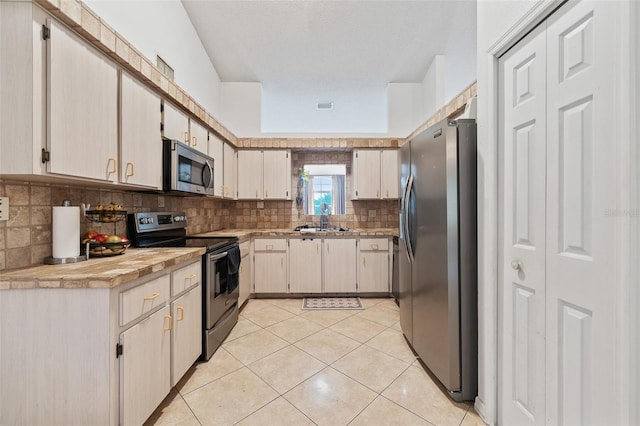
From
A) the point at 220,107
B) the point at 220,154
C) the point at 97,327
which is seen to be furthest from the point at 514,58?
the point at 220,107

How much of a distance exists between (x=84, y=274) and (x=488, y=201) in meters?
2.00

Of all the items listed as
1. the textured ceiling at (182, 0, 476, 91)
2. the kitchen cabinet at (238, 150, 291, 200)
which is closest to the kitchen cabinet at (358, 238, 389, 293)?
the kitchen cabinet at (238, 150, 291, 200)

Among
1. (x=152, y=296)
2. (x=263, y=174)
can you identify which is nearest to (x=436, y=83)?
(x=263, y=174)

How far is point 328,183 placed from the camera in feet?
13.0

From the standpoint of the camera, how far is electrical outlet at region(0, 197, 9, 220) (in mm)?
1187

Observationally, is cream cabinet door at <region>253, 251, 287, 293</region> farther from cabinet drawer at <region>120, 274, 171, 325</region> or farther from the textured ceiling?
the textured ceiling

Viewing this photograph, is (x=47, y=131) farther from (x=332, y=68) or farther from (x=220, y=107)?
(x=332, y=68)

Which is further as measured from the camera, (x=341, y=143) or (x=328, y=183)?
(x=328, y=183)

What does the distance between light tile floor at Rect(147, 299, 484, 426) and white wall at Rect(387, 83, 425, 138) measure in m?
2.73

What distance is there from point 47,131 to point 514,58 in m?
2.23

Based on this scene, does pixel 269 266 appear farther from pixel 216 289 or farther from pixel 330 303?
pixel 216 289

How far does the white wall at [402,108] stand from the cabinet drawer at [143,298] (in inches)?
135

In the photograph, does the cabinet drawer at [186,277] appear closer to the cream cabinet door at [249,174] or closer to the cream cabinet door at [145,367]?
the cream cabinet door at [145,367]

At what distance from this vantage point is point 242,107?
12.3 ft
